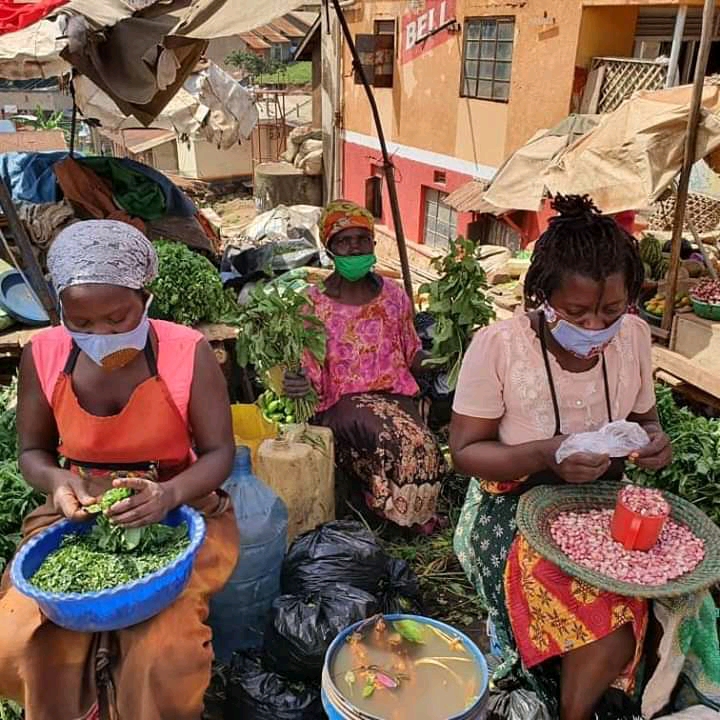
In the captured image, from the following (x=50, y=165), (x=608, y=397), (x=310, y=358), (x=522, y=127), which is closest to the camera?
(x=608, y=397)

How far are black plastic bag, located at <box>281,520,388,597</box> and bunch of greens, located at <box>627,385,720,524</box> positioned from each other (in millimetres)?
1234

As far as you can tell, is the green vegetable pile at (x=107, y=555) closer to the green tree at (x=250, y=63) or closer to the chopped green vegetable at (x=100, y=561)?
the chopped green vegetable at (x=100, y=561)

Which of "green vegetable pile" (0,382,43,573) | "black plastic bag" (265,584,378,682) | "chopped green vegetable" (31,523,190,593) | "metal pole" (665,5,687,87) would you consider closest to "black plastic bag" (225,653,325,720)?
"black plastic bag" (265,584,378,682)

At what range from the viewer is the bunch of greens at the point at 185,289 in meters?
4.39

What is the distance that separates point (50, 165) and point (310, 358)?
12.7ft

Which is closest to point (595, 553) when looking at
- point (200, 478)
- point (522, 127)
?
point (200, 478)

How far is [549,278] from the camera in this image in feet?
7.27

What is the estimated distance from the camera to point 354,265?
3.60 m

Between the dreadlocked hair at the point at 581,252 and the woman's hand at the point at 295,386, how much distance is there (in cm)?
142

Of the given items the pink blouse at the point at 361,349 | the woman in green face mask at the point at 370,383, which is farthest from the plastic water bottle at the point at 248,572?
the pink blouse at the point at 361,349

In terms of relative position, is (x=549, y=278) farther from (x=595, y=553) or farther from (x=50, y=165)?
(x=50, y=165)

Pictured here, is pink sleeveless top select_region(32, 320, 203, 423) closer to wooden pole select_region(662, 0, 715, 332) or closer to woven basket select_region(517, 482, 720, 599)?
woven basket select_region(517, 482, 720, 599)

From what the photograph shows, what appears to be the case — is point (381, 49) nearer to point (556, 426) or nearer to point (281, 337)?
point (281, 337)

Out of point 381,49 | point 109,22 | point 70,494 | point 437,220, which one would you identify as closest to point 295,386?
point 70,494
